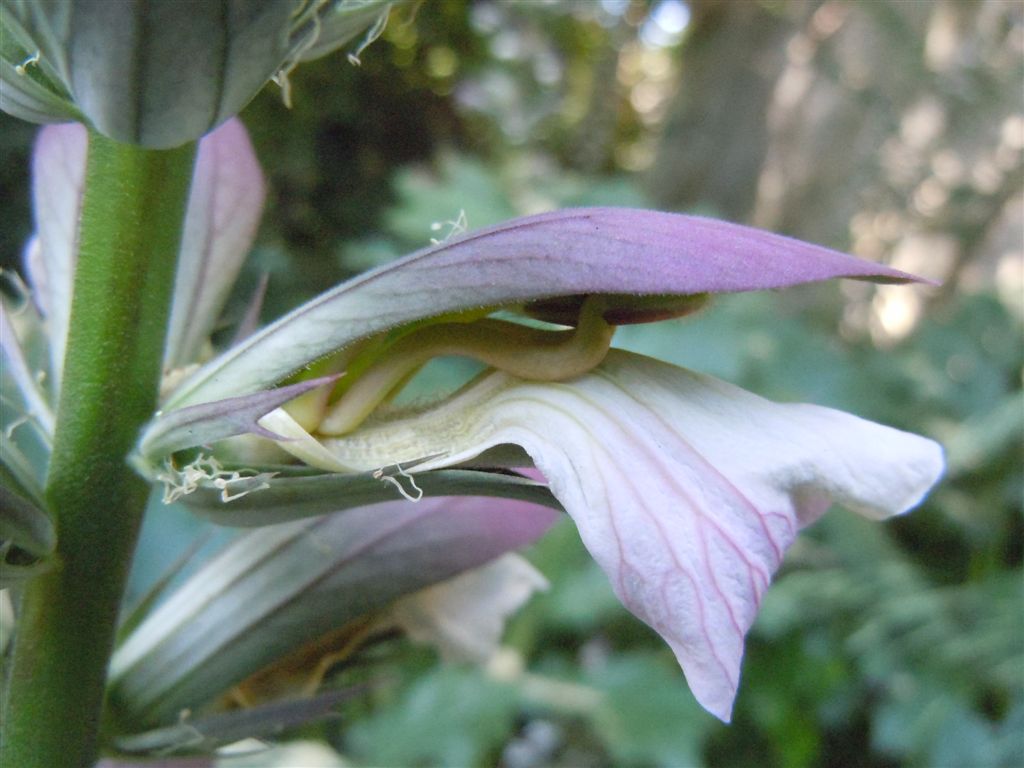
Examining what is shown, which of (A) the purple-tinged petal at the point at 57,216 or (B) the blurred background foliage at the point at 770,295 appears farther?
(B) the blurred background foliage at the point at 770,295

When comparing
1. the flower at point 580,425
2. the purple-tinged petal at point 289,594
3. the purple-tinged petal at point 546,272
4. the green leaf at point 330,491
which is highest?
the purple-tinged petal at point 546,272

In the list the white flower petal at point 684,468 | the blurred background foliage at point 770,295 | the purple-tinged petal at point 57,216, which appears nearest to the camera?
the white flower petal at point 684,468

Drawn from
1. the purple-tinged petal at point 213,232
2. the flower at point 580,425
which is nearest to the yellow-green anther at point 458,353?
the flower at point 580,425

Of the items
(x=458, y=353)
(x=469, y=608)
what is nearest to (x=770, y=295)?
(x=469, y=608)

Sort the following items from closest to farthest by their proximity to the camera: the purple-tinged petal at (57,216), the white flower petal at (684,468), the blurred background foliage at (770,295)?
1. the white flower petal at (684,468)
2. the purple-tinged petal at (57,216)
3. the blurred background foliage at (770,295)

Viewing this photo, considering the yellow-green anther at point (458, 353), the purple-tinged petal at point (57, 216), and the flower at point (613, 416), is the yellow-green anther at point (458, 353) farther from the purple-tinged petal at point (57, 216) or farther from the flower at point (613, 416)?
the purple-tinged petal at point (57, 216)

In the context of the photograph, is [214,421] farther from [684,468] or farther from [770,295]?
[770,295]

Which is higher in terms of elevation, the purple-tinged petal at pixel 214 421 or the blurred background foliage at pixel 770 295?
the purple-tinged petal at pixel 214 421
